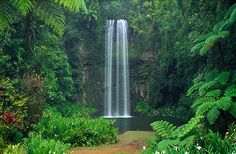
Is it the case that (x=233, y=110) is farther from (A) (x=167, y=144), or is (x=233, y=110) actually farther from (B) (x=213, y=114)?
(A) (x=167, y=144)

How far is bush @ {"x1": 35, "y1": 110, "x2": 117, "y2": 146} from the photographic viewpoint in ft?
33.0

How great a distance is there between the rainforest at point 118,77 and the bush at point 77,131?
0.03m

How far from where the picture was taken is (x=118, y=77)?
26031 mm

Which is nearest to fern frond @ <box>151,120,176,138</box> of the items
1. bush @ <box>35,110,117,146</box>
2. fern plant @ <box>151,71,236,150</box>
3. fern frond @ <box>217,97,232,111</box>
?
fern plant @ <box>151,71,236,150</box>

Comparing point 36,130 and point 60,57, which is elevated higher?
point 60,57

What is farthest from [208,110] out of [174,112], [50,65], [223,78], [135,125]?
[174,112]

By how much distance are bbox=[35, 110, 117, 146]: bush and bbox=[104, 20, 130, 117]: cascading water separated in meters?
13.3

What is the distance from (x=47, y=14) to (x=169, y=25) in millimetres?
15159

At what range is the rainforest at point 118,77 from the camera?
667 centimetres

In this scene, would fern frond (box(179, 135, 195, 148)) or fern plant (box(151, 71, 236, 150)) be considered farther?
fern plant (box(151, 71, 236, 150))

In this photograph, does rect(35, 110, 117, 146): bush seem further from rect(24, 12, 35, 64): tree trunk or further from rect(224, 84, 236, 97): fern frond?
rect(224, 84, 236, 97): fern frond

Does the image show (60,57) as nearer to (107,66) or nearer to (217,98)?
(107,66)

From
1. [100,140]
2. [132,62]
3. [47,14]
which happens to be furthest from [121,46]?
[47,14]

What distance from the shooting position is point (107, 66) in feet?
87.1
